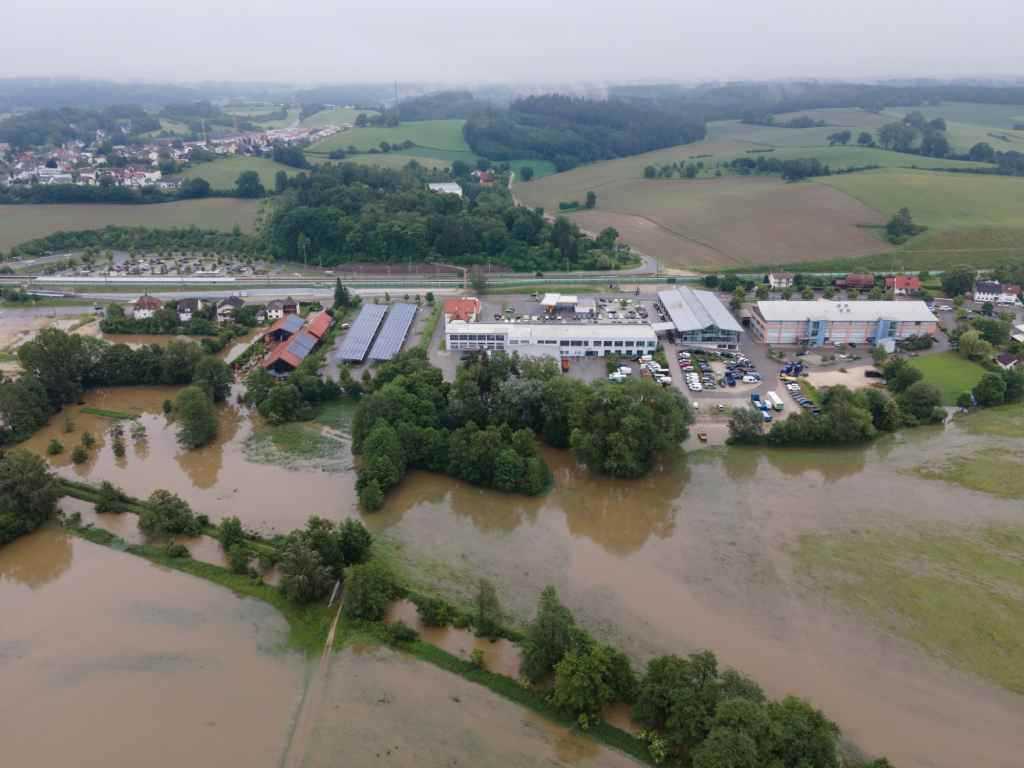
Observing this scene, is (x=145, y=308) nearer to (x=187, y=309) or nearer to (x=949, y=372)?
(x=187, y=309)

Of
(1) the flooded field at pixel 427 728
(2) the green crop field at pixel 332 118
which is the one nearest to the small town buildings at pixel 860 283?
(1) the flooded field at pixel 427 728

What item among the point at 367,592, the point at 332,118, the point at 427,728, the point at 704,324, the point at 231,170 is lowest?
the point at 427,728

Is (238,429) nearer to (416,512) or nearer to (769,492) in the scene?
(416,512)

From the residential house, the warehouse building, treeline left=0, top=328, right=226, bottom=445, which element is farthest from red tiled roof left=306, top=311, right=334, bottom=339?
the residential house

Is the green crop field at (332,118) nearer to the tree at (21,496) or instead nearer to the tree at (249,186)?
the tree at (249,186)

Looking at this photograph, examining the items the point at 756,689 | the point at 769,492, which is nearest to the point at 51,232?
the point at 769,492

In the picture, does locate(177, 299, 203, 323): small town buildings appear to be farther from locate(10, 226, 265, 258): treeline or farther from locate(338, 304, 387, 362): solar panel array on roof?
locate(10, 226, 265, 258): treeline

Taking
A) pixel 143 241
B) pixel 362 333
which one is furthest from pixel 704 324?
pixel 143 241
